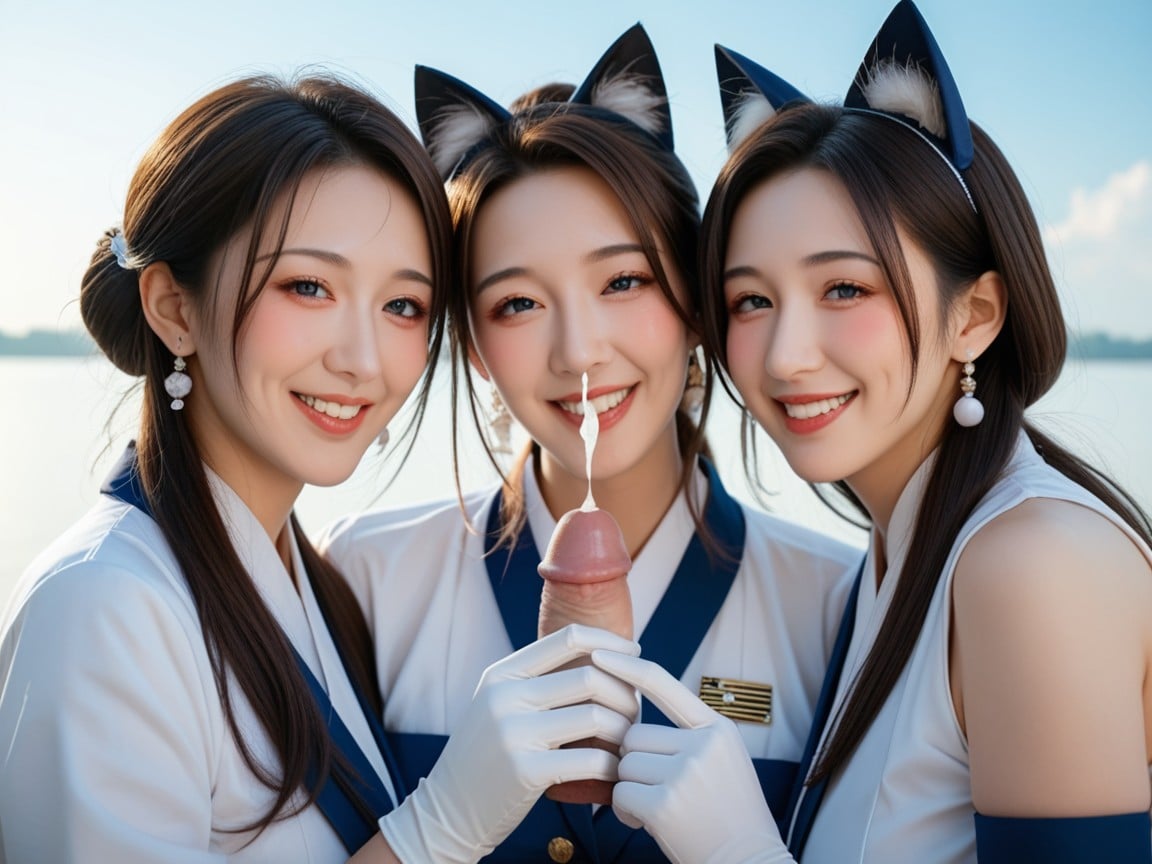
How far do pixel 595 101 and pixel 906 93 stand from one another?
89 cm

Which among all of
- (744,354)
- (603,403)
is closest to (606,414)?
(603,403)

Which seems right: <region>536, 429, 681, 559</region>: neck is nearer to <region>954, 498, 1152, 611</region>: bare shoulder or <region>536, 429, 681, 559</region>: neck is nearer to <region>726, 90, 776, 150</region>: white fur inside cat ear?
<region>726, 90, 776, 150</region>: white fur inside cat ear

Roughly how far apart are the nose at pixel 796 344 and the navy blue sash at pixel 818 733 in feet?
2.16

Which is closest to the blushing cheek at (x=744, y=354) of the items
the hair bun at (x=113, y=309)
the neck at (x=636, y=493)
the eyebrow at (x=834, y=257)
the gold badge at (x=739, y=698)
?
the eyebrow at (x=834, y=257)

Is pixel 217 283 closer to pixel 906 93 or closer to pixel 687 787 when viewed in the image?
pixel 687 787

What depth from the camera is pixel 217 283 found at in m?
2.38

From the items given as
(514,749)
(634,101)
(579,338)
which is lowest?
(514,749)

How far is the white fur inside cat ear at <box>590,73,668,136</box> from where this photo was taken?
2.99 m

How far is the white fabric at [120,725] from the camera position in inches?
78.9

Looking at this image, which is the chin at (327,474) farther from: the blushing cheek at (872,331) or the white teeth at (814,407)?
the blushing cheek at (872,331)

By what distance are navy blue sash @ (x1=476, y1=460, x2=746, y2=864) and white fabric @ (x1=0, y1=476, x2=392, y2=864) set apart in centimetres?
59

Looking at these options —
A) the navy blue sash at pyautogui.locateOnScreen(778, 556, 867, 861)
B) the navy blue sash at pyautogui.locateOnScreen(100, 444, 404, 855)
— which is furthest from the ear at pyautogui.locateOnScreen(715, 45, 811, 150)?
the navy blue sash at pyautogui.locateOnScreen(100, 444, 404, 855)

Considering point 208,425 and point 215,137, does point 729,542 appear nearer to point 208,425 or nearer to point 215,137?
point 208,425

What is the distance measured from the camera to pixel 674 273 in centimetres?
282
